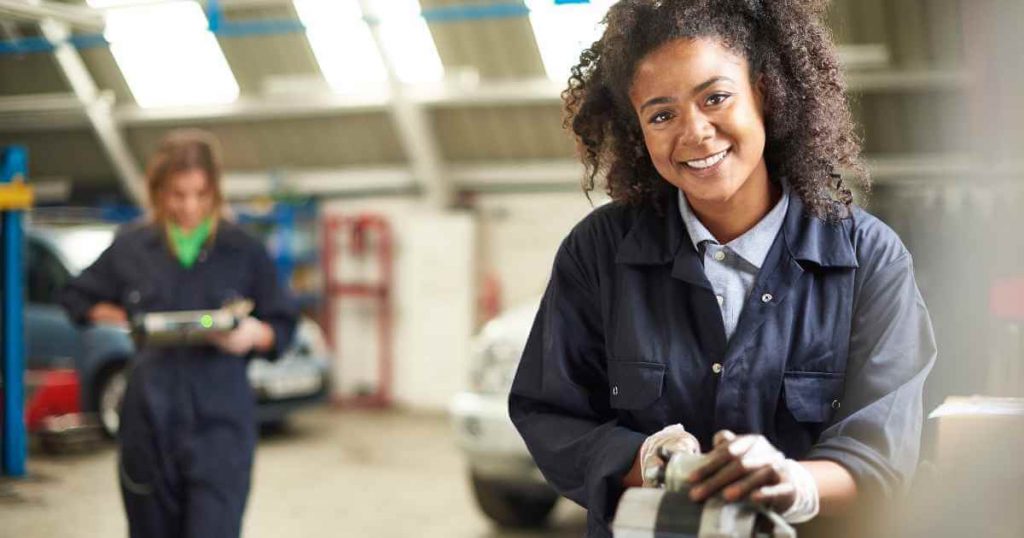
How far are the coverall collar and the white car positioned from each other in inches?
110

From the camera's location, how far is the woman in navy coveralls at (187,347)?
3141 millimetres

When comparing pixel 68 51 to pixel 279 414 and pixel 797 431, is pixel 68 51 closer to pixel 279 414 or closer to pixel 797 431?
pixel 279 414

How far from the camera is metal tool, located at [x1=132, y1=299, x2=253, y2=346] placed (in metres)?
3.16

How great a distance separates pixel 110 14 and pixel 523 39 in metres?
3.25

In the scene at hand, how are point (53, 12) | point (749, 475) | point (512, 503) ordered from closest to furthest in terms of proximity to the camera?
point (749, 475)
point (53, 12)
point (512, 503)

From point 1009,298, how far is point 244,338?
203 cm

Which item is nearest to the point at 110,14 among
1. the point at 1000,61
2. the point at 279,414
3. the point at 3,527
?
the point at 3,527

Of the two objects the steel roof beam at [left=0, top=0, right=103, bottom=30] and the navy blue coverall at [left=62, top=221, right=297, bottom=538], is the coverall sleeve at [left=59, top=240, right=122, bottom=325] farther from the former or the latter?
the steel roof beam at [left=0, top=0, right=103, bottom=30]

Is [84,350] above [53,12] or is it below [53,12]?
below

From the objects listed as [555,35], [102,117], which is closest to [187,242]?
[555,35]

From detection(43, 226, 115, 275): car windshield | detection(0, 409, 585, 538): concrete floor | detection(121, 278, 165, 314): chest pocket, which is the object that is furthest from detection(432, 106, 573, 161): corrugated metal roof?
detection(121, 278, 165, 314): chest pocket

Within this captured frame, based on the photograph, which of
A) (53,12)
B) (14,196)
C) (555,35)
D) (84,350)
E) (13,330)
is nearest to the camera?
(53,12)

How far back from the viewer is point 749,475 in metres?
1.36

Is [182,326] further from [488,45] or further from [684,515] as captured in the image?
[488,45]
